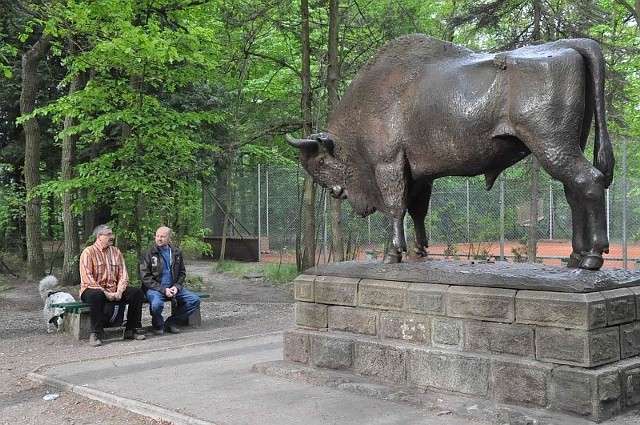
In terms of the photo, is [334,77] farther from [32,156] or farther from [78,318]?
[32,156]

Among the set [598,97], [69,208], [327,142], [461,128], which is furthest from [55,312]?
[598,97]

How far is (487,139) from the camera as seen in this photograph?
5.97 metres

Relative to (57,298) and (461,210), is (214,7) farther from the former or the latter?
(57,298)

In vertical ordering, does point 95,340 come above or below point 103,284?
below

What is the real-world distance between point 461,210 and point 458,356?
11922mm

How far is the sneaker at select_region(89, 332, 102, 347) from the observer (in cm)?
925

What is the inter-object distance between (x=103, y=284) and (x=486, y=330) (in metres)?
5.71

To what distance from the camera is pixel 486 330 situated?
5602mm

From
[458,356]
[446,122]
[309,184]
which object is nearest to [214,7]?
[309,184]

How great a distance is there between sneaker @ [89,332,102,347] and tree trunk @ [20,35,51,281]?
8721mm

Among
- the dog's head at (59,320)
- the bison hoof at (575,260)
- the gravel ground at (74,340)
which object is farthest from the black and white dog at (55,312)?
the bison hoof at (575,260)

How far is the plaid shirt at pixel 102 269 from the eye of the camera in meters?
9.37

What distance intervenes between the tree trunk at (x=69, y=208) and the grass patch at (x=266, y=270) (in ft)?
14.6

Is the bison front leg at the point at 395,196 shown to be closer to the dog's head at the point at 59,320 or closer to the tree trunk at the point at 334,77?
the dog's head at the point at 59,320
